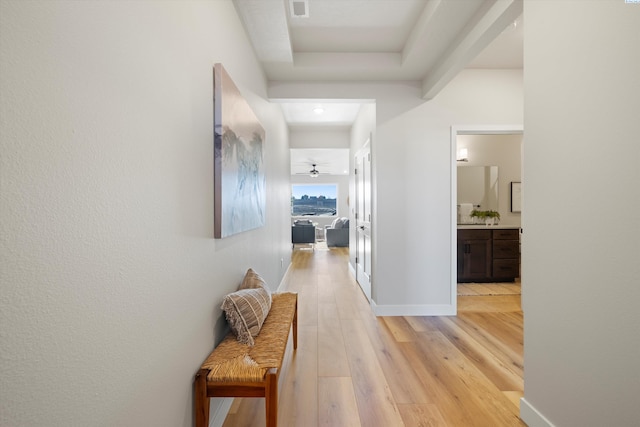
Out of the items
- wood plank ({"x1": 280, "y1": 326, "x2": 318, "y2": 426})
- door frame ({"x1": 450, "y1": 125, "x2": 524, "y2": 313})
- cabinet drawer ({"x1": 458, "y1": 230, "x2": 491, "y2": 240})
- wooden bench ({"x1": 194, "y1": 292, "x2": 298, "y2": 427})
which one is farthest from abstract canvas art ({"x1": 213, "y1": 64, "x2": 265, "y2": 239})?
cabinet drawer ({"x1": 458, "y1": 230, "x2": 491, "y2": 240})

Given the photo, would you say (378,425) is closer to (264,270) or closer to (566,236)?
(566,236)

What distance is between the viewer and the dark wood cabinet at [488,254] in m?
4.71

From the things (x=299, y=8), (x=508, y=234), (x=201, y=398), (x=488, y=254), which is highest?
(x=299, y=8)

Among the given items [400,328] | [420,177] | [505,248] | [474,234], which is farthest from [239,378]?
[505,248]

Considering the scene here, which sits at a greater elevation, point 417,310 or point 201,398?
point 201,398

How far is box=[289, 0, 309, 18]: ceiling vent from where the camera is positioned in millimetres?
2221

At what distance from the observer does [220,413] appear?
5.45ft

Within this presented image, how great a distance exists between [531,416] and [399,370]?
81cm

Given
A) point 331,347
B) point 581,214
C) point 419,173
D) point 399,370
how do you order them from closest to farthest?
point 581,214 < point 399,370 < point 331,347 < point 419,173

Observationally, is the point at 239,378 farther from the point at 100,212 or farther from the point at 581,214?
the point at 581,214

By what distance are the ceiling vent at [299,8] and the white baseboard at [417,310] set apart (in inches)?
113

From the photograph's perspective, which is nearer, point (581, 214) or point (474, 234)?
point (581, 214)

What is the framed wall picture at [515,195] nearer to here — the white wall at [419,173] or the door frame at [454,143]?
the door frame at [454,143]

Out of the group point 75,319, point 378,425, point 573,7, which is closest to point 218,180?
point 75,319
